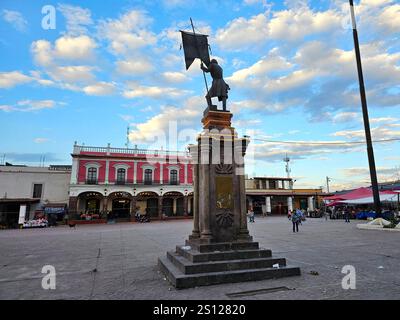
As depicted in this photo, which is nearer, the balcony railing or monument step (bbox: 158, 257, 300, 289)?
monument step (bbox: 158, 257, 300, 289)

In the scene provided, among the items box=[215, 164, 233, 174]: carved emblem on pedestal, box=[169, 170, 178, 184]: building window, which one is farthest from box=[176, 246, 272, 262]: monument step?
box=[169, 170, 178, 184]: building window

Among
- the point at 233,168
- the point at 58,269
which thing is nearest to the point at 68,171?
the point at 58,269

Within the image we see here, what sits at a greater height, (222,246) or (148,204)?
(148,204)

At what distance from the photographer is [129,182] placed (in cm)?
3369

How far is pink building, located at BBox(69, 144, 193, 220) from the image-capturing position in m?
31.8

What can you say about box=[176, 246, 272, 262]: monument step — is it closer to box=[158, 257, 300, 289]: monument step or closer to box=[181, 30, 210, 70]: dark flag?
box=[158, 257, 300, 289]: monument step

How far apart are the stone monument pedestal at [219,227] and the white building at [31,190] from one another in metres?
29.2

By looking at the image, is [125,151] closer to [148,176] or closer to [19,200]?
[148,176]

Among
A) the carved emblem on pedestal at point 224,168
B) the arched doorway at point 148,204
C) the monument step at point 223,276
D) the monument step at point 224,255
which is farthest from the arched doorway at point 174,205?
the monument step at point 223,276

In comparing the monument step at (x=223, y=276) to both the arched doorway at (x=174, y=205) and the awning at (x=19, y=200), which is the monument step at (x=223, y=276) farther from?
the arched doorway at (x=174, y=205)

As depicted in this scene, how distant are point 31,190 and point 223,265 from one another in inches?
1332

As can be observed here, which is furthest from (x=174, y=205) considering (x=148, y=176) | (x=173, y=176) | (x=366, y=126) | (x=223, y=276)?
(x=223, y=276)

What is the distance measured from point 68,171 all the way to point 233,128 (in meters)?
32.3
